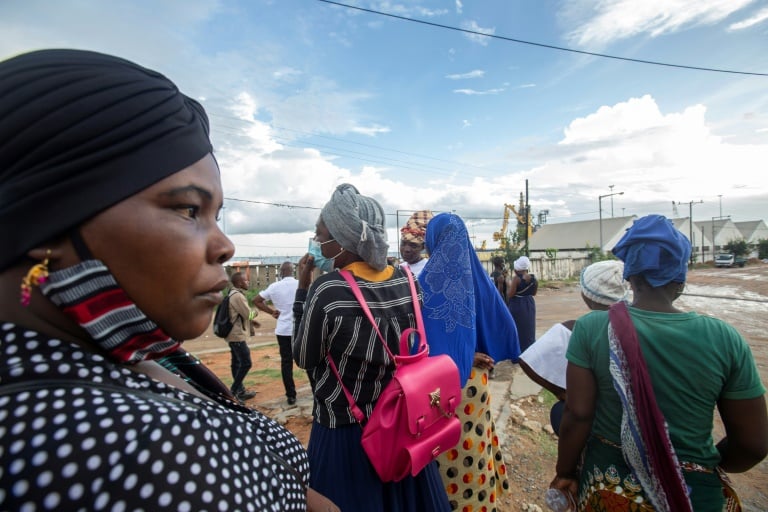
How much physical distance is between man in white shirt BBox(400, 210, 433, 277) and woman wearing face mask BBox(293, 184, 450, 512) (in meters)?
1.77

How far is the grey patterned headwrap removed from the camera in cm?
194

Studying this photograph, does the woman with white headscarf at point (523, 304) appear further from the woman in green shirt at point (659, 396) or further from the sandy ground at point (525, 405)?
the woman in green shirt at point (659, 396)

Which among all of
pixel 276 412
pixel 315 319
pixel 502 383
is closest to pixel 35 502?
pixel 315 319

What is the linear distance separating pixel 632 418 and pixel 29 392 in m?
1.87

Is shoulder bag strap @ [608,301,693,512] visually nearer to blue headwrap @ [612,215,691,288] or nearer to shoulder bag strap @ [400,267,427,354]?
blue headwrap @ [612,215,691,288]

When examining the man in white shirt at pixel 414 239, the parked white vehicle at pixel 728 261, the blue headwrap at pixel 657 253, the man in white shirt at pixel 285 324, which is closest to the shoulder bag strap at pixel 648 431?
the blue headwrap at pixel 657 253

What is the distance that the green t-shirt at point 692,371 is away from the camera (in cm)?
153

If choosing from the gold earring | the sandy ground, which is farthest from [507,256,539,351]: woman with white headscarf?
the gold earring

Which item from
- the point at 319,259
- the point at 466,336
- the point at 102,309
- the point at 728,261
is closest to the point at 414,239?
the point at 319,259

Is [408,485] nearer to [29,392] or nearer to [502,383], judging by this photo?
[29,392]

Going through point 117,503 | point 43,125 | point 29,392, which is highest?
point 43,125

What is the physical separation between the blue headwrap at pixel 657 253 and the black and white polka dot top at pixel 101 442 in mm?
1713

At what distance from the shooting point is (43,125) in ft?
1.98

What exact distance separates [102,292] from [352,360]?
129 centimetres
